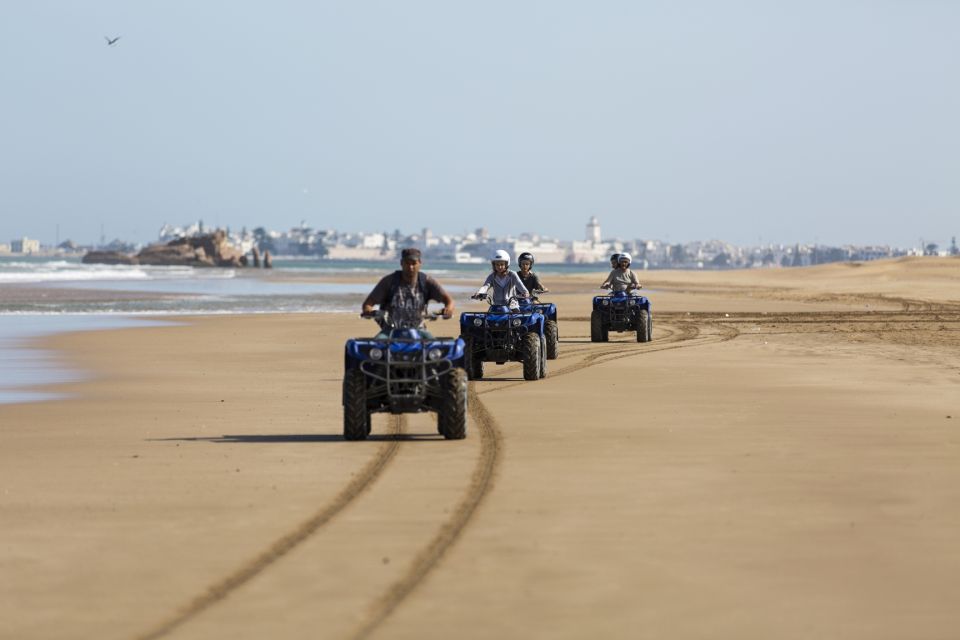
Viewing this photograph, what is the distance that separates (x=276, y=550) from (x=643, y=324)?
20388 mm

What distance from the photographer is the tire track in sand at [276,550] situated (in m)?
6.71

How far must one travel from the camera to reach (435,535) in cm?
854

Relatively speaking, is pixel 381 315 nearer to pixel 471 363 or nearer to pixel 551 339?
pixel 471 363

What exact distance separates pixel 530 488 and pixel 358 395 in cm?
301

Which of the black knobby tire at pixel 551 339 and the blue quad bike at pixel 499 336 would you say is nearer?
the blue quad bike at pixel 499 336

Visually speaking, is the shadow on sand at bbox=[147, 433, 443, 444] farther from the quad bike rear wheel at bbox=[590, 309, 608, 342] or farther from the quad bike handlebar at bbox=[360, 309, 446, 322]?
the quad bike rear wheel at bbox=[590, 309, 608, 342]

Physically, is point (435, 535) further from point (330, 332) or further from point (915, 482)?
point (330, 332)

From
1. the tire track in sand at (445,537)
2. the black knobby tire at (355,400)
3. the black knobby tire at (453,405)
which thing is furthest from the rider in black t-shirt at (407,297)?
the tire track in sand at (445,537)

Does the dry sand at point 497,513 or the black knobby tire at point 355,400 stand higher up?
the black knobby tire at point 355,400

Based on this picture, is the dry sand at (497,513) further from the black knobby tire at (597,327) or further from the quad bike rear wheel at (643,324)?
the black knobby tire at (597,327)

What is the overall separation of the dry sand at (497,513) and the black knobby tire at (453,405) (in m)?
0.36

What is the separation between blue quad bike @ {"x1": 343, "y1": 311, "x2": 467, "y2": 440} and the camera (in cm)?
1295

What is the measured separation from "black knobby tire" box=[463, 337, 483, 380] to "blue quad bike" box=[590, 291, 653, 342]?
326 inches

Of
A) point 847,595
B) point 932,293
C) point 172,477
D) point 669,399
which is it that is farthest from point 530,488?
point 932,293
